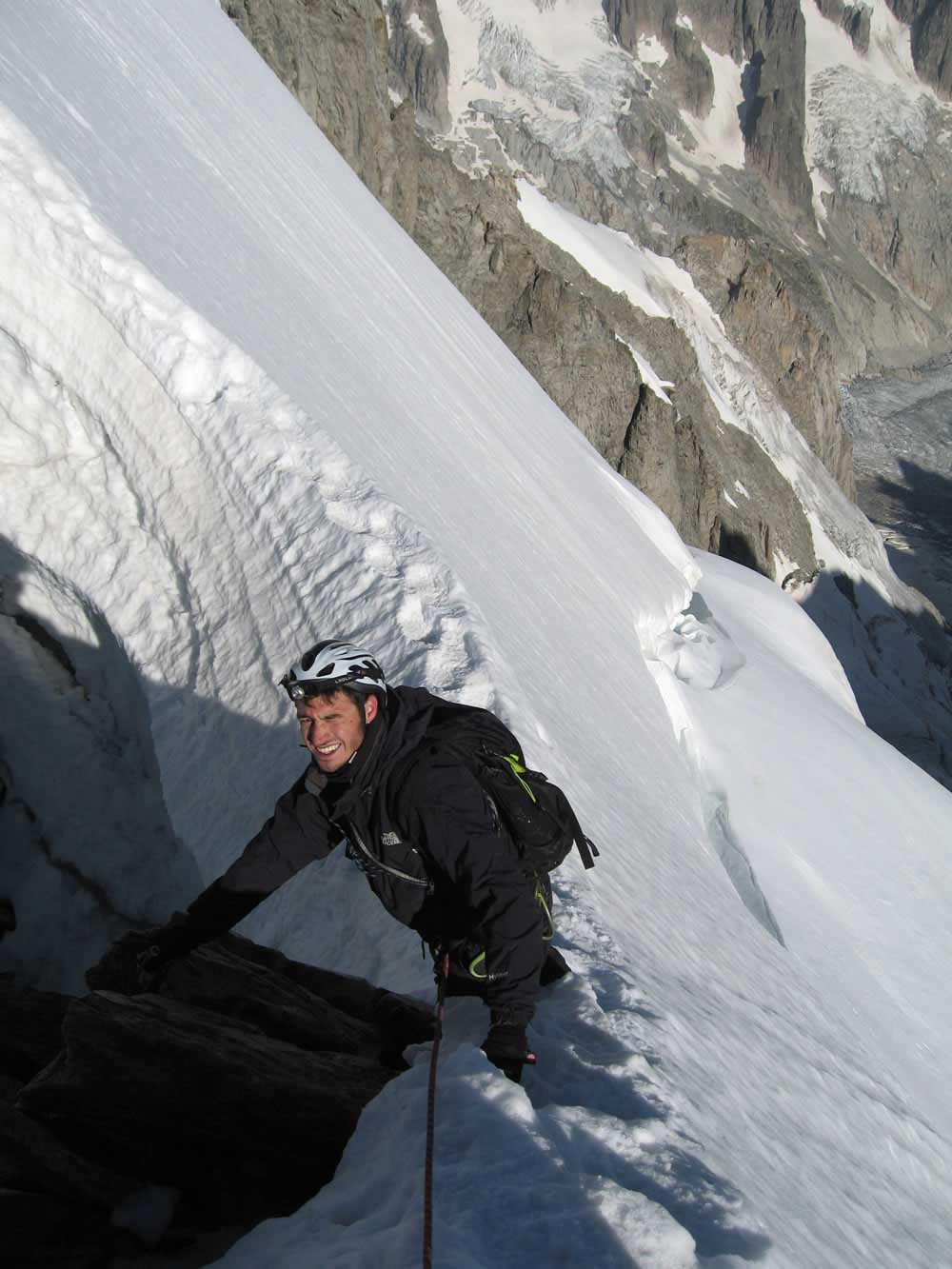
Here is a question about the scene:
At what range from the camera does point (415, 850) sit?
257cm

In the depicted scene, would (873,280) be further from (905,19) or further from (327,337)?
(327,337)

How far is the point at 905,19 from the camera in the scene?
108m

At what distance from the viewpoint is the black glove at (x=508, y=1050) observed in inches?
95.6

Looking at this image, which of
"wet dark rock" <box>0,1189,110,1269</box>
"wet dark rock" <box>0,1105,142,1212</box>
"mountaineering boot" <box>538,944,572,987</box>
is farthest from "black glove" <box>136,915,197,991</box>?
"mountaineering boot" <box>538,944,572,987</box>

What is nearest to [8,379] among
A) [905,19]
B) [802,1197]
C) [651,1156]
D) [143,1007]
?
[143,1007]

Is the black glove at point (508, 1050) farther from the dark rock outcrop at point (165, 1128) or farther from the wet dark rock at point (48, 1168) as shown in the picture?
the wet dark rock at point (48, 1168)

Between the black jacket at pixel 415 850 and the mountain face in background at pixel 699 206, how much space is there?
1844 cm

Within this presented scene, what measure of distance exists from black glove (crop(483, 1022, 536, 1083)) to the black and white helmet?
36.8 inches

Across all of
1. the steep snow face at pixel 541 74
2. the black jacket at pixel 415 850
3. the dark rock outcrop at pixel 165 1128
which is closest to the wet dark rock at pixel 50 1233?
the dark rock outcrop at pixel 165 1128

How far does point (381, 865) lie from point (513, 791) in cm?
43

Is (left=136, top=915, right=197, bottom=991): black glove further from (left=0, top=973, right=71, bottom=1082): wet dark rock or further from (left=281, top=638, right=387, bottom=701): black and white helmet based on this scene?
(left=281, top=638, right=387, bottom=701): black and white helmet

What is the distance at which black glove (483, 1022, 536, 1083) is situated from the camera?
95.6 inches

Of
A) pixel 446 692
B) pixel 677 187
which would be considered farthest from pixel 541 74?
pixel 446 692

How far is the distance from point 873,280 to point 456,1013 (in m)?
99.5
